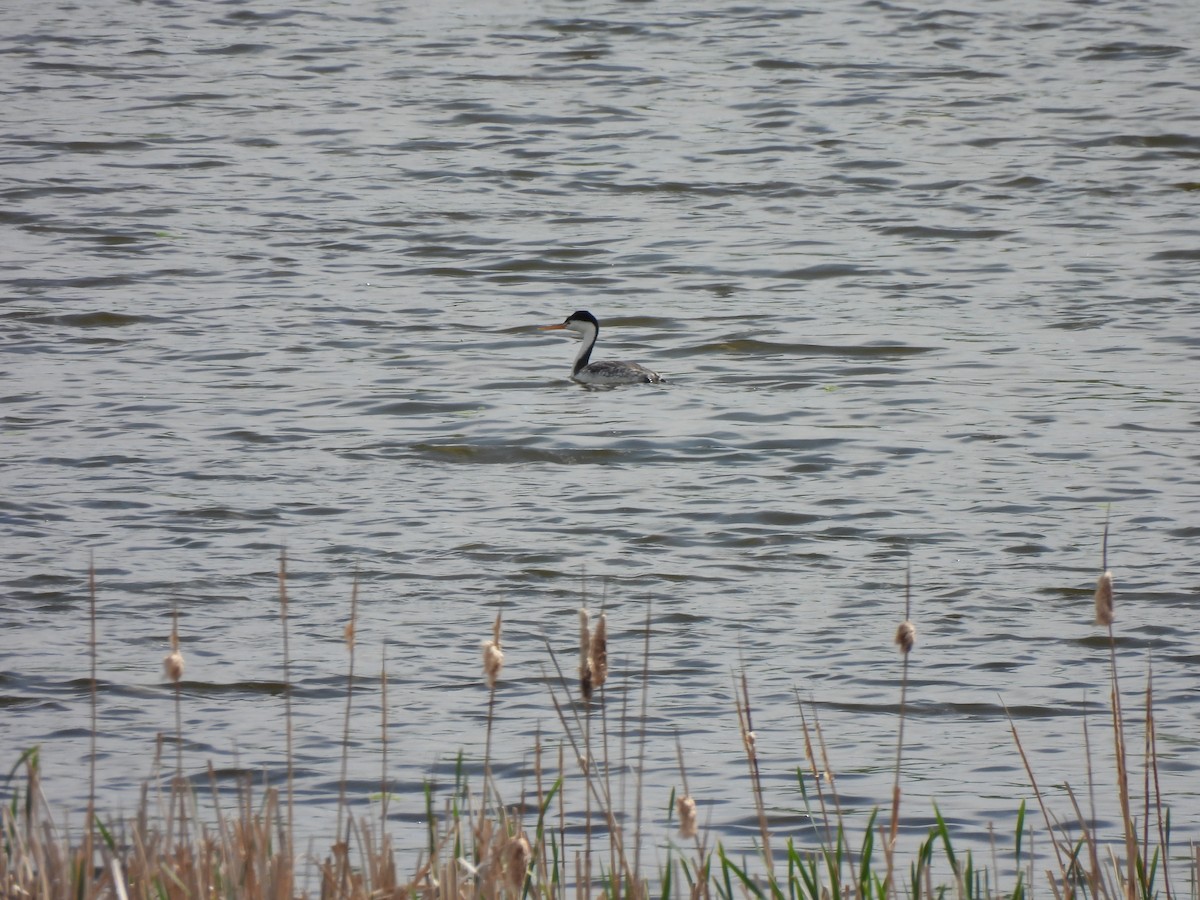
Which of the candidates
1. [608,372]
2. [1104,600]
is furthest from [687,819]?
[608,372]

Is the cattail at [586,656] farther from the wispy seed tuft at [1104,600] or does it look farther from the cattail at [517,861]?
the wispy seed tuft at [1104,600]

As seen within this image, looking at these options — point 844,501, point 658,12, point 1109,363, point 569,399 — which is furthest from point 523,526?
point 658,12

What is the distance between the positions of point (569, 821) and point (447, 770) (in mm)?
571

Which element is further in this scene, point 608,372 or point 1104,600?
point 608,372

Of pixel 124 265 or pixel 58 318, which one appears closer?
pixel 58 318

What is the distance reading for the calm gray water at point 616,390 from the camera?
6.75 meters

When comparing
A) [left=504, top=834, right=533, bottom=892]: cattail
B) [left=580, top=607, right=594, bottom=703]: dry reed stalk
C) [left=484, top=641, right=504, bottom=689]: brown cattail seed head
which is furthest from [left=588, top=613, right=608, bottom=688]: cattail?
[left=504, top=834, right=533, bottom=892]: cattail

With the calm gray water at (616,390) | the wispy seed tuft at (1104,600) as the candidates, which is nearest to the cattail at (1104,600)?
the wispy seed tuft at (1104,600)

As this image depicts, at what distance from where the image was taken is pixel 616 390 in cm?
1252

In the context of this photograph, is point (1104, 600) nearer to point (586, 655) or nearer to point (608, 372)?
point (586, 655)

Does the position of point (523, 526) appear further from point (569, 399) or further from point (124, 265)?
point (124, 265)

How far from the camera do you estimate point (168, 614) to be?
25.8 ft

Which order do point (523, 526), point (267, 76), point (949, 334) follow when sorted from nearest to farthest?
1. point (523, 526)
2. point (949, 334)
3. point (267, 76)

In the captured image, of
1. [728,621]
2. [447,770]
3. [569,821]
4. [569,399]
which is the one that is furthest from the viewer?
[569,399]
